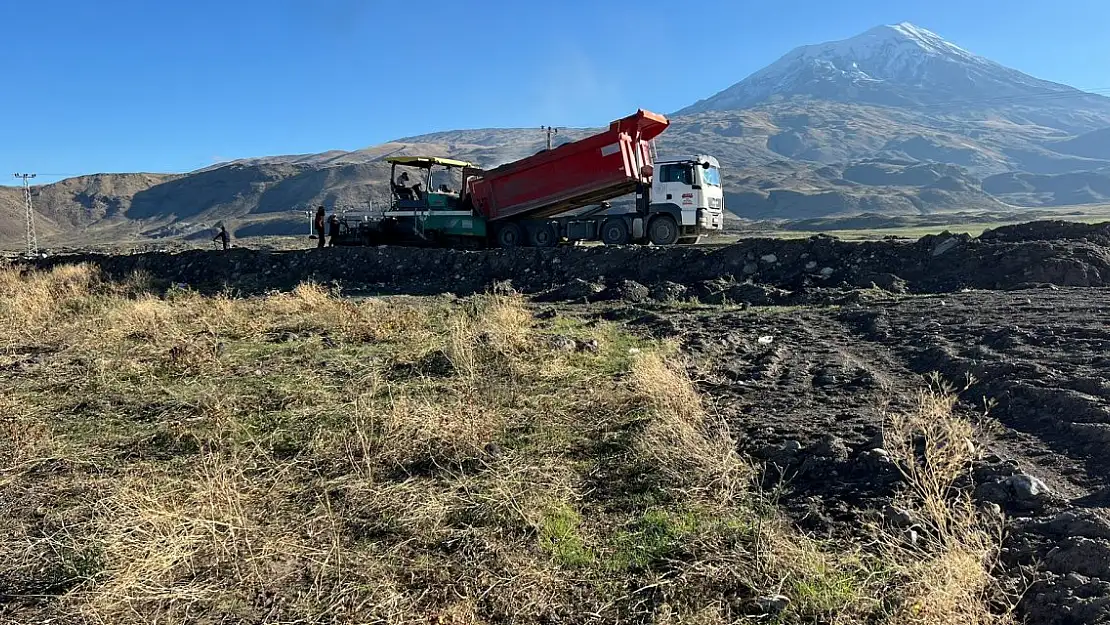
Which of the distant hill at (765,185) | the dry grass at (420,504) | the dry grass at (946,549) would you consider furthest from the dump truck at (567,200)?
the distant hill at (765,185)

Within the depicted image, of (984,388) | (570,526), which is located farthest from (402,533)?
(984,388)

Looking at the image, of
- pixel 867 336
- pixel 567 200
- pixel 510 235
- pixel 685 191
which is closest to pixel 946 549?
pixel 867 336

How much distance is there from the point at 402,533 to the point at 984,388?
463 cm

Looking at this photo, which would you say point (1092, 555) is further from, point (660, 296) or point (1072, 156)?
point (1072, 156)

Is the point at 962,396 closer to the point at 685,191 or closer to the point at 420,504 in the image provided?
the point at 420,504

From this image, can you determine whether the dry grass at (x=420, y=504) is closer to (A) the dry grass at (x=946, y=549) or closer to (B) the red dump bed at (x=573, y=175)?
(A) the dry grass at (x=946, y=549)

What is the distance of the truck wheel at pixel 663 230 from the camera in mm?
15438

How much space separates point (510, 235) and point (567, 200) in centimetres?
189

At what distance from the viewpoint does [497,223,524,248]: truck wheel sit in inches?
649

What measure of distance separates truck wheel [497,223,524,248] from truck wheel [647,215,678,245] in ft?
11.1

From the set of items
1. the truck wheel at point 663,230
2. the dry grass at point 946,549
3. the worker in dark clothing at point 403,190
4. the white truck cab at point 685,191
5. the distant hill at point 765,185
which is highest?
the distant hill at point 765,185

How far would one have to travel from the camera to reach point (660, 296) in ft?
36.0

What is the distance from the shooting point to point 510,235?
16562 millimetres

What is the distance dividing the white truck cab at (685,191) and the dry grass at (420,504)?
31.9 ft
